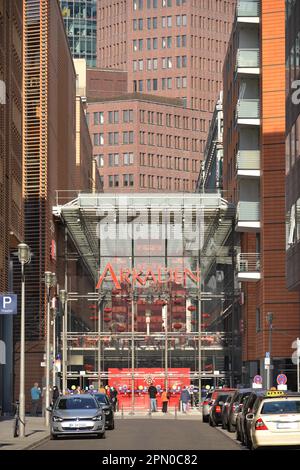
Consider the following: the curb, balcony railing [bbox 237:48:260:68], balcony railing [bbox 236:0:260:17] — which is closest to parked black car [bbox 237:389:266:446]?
the curb

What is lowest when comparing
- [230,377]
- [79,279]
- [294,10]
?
[230,377]

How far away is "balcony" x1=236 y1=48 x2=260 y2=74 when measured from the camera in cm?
8244

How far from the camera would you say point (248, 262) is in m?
83.8

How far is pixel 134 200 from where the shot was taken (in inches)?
3556

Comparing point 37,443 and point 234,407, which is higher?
point 234,407

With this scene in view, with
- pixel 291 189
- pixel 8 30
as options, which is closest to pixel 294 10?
pixel 291 189

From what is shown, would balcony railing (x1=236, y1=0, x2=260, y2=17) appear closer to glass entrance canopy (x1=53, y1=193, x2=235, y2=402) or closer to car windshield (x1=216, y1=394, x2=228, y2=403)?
glass entrance canopy (x1=53, y1=193, x2=235, y2=402)

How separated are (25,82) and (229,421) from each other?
39.5 meters

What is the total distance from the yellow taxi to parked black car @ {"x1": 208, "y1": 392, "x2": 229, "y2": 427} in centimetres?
2336

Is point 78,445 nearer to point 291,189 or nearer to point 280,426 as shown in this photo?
point 280,426

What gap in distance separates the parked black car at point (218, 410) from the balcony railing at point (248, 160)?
27.1 metres

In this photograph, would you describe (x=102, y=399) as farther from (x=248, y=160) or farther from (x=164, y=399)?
(x=248, y=160)

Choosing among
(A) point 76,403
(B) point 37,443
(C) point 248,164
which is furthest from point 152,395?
(B) point 37,443

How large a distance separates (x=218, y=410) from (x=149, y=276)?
111ft
